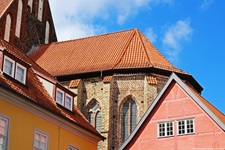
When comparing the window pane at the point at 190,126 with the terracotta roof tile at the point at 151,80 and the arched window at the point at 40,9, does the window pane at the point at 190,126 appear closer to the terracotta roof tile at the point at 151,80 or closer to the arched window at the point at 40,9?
the terracotta roof tile at the point at 151,80

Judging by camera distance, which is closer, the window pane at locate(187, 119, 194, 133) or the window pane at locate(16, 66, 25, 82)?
the window pane at locate(16, 66, 25, 82)

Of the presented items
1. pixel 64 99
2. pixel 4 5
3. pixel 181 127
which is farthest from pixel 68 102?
pixel 4 5

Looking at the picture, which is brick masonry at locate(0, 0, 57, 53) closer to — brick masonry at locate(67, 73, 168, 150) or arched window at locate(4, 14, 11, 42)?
arched window at locate(4, 14, 11, 42)

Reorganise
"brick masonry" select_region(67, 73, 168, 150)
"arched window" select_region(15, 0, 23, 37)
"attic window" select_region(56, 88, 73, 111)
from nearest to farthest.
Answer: "attic window" select_region(56, 88, 73, 111) → "brick masonry" select_region(67, 73, 168, 150) → "arched window" select_region(15, 0, 23, 37)

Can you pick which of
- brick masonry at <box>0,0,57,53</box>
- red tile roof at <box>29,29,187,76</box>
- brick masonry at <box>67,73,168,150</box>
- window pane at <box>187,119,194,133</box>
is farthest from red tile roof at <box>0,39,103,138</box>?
brick masonry at <box>0,0,57,53</box>

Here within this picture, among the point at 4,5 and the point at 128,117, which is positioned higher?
the point at 4,5

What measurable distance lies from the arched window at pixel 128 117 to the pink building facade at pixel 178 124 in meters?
12.2

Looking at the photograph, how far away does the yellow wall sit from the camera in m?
14.7

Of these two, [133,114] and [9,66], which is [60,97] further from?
[133,114]

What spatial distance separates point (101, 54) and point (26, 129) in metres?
18.6

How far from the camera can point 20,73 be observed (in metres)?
16.4

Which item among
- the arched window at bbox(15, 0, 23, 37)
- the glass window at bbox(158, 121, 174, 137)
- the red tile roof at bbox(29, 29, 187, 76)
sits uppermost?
the arched window at bbox(15, 0, 23, 37)

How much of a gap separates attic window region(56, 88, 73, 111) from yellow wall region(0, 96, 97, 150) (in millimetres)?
1408

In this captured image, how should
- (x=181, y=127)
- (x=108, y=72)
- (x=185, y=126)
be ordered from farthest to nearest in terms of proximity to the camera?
(x=108, y=72)
(x=181, y=127)
(x=185, y=126)
